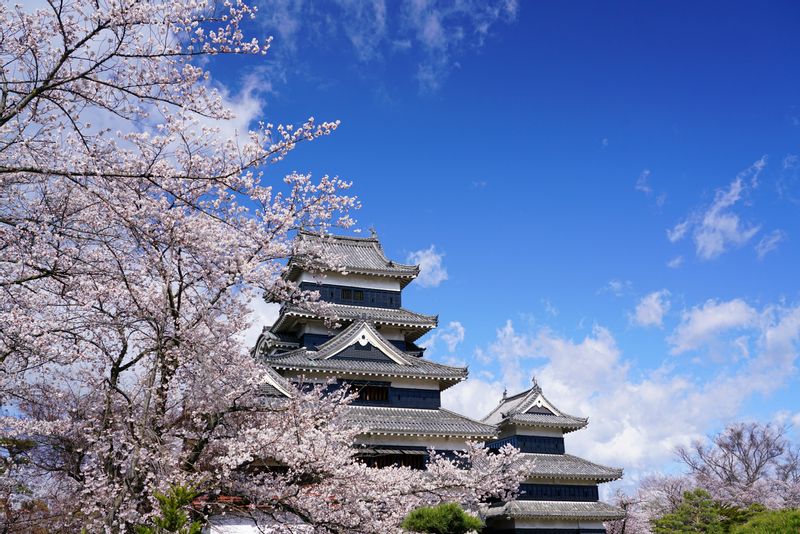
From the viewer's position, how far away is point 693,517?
31812mm

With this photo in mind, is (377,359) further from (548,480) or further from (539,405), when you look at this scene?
(548,480)

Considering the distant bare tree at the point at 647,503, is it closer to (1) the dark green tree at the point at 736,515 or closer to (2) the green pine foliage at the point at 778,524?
(1) the dark green tree at the point at 736,515

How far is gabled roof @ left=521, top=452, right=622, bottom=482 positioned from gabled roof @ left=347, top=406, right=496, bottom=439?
239 inches

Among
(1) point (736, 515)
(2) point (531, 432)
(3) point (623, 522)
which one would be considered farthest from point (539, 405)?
(3) point (623, 522)

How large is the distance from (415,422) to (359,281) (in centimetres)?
743

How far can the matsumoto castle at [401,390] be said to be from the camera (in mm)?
25094

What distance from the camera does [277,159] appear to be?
880 centimetres

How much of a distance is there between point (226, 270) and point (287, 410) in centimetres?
401

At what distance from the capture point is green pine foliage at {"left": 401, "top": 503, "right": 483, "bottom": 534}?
55.5ft

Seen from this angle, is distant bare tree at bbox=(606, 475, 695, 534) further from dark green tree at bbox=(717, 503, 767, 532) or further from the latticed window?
the latticed window

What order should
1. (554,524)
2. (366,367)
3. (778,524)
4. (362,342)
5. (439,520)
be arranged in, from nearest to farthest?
(778,524) < (439,520) < (366,367) < (362,342) < (554,524)

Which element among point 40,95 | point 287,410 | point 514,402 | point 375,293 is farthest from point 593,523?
point 40,95

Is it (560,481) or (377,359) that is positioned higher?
(377,359)

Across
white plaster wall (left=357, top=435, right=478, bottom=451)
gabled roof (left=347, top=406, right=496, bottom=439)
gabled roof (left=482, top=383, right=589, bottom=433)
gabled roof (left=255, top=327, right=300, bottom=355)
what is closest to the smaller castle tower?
gabled roof (left=482, top=383, right=589, bottom=433)
